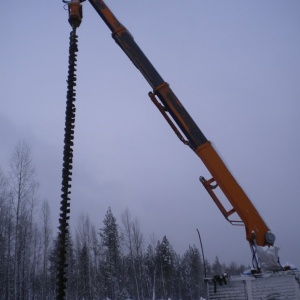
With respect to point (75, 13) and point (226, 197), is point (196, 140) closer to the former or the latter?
point (226, 197)

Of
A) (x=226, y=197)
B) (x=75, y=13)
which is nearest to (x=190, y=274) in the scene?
(x=226, y=197)

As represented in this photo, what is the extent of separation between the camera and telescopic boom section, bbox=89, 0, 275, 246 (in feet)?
22.0

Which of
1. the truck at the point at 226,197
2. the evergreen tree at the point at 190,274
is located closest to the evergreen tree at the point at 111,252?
the evergreen tree at the point at 190,274

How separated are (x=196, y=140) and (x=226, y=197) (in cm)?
152

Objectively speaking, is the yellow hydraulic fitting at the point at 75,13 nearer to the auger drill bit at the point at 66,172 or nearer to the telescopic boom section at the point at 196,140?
the auger drill bit at the point at 66,172

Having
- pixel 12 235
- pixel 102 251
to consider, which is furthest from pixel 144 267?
pixel 12 235

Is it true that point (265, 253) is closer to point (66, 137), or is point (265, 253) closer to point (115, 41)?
point (66, 137)

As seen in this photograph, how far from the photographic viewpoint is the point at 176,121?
25.4 feet

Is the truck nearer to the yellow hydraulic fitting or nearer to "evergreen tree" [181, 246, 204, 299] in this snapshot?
the yellow hydraulic fitting

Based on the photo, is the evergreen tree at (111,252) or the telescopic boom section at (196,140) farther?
the evergreen tree at (111,252)

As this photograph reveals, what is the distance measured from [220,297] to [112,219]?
36.9 meters

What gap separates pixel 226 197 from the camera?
23.1 feet

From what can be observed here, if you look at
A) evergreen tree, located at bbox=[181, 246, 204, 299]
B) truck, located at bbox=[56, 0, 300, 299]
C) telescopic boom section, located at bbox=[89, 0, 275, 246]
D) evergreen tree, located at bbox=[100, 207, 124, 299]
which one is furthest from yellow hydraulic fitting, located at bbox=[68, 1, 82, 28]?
evergreen tree, located at bbox=[181, 246, 204, 299]

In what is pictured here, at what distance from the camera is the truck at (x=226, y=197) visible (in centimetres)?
594
